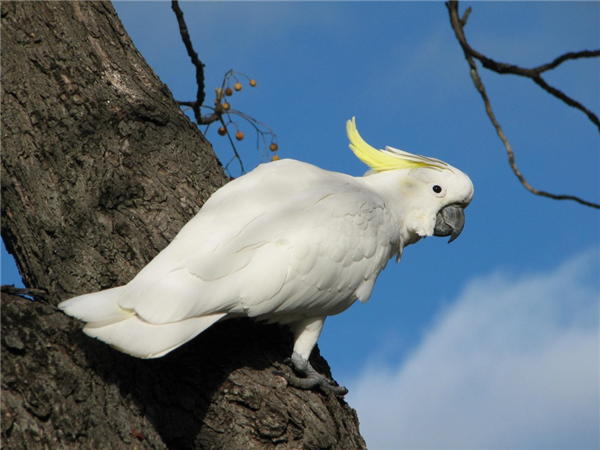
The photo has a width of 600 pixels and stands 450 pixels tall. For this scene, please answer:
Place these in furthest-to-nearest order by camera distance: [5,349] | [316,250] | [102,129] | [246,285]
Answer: [102,129]
[316,250]
[246,285]
[5,349]

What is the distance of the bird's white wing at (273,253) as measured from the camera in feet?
8.68

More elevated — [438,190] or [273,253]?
[438,190]

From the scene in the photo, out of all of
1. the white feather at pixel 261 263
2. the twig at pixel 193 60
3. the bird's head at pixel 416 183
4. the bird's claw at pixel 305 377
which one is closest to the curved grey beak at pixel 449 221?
the bird's head at pixel 416 183

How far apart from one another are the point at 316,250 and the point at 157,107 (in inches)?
42.3

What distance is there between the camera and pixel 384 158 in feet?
12.5

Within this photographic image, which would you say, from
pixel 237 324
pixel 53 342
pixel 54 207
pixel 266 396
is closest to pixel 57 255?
pixel 54 207

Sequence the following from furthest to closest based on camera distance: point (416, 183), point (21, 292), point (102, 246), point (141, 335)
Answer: point (416, 183), point (102, 246), point (21, 292), point (141, 335)

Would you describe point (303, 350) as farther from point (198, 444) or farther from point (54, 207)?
point (54, 207)

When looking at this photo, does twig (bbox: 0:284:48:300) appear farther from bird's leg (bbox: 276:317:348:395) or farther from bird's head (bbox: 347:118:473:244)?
bird's head (bbox: 347:118:473:244)

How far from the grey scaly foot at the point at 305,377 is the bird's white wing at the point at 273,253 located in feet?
0.59

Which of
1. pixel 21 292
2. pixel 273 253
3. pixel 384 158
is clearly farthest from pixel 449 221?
pixel 21 292

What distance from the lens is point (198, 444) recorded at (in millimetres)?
2770

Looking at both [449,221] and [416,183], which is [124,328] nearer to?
[416,183]

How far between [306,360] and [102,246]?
3.27 feet
